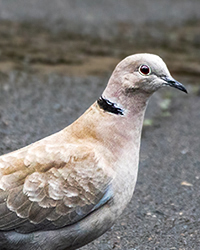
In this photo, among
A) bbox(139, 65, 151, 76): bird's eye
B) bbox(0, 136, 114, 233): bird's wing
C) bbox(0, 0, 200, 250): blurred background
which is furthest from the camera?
bbox(0, 0, 200, 250): blurred background

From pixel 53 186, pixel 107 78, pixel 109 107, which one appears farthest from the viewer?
pixel 107 78

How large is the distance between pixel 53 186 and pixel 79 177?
17cm

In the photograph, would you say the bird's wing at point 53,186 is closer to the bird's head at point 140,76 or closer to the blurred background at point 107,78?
the bird's head at point 140,76

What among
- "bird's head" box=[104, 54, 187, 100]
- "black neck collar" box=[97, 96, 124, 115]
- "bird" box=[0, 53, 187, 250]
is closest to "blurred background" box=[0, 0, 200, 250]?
"bird" box=[0, 53, 187, 250]

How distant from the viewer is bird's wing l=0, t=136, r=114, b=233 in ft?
9.70

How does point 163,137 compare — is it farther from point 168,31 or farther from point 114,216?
point 168,31

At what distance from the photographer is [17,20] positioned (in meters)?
10.1

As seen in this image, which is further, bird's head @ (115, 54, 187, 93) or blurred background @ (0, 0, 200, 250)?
blurred background @ (0, 0, 200, 250)

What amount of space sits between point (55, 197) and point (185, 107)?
4.06 m

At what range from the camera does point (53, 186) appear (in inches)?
118

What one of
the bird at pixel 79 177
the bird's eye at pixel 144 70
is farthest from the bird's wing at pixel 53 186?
the bird's eye at pixel 144 70

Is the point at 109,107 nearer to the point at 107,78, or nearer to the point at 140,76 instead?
the point at 140,76

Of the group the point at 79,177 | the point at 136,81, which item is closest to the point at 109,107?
the point at 136,81

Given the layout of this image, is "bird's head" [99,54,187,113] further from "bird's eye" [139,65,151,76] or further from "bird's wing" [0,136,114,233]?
"bird's wing" [0,136,114,233]
